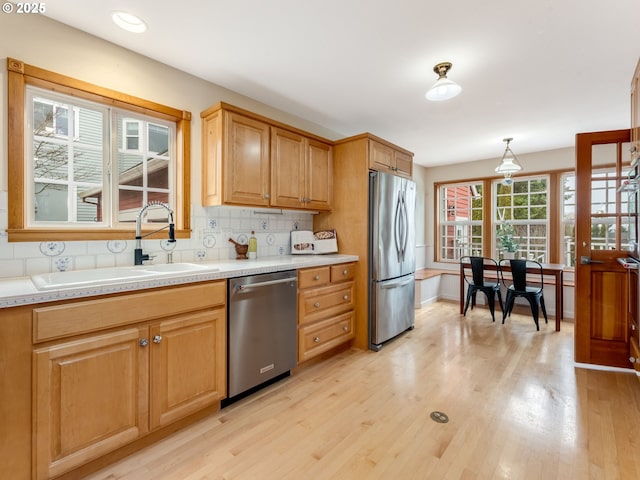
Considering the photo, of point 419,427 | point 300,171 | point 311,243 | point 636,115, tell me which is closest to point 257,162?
point 300,171

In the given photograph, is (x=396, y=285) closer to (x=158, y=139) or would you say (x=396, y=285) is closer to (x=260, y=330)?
(x=260, y=330)

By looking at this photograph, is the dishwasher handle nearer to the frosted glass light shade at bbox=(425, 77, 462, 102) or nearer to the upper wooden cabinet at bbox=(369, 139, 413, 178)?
the upper wooden cabinet at bbox=(369, 139, 413, 178)

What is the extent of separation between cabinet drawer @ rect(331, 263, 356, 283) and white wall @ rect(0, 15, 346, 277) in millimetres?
733

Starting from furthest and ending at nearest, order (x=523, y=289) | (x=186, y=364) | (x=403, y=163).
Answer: (x=523, y=289) < (x=403, y=163) < (x=186, y=364)

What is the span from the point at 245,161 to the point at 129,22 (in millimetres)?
1081

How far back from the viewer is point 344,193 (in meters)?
3.20

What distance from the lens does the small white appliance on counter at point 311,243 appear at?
317cm

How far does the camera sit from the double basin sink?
1.44 meters

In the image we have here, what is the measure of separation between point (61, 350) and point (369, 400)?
71.3 inches

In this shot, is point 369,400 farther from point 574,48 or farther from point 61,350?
point 574,48

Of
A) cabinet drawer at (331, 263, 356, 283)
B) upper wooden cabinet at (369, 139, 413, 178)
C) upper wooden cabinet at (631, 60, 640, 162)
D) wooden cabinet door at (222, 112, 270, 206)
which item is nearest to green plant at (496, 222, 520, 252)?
upper wooden cabinet at (369, 139, 413, 178)

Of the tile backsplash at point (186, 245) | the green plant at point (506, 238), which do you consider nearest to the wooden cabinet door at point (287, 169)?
the tile backsplash at point (186, 245)

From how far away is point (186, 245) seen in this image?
95.6 inches

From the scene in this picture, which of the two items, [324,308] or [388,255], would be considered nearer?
[324,308]
